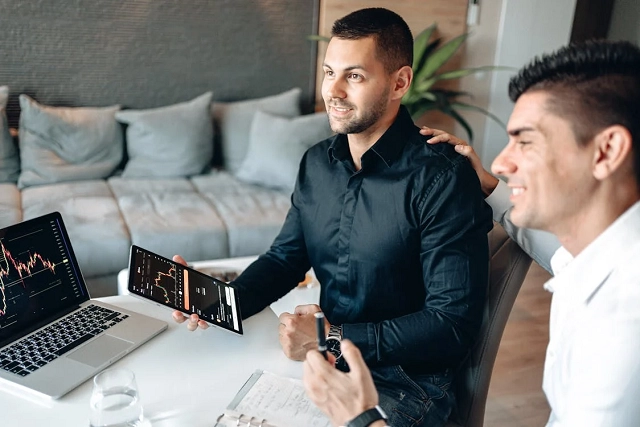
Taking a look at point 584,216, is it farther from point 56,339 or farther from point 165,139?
point 165,139

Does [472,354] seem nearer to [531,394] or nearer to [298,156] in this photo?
[531,394]

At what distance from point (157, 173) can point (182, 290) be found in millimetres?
2147

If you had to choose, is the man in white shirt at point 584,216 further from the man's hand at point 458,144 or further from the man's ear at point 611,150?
the man's hand at point 458,144

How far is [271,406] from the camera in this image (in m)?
1.08

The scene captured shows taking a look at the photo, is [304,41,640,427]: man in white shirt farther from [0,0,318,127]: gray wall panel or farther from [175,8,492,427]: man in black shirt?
[0,0,318,127]: gray wall panel

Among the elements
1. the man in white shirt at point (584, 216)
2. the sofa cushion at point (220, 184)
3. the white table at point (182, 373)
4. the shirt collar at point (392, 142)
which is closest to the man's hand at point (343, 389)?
the man in white shirt at point (584, 216)

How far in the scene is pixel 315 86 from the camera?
3.76 metres

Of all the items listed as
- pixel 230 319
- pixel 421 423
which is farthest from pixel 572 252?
pixel 230 319

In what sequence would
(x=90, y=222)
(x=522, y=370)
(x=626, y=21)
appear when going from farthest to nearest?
(x=626, y=21), (x=90, y=222), (x=522, y=370)

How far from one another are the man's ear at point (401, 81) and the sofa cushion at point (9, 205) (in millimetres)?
1873

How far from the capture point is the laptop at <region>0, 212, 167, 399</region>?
1.13 m

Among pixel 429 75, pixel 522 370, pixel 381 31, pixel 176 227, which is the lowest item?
pixel 522 370

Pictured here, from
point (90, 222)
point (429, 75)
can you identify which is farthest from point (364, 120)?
point (429, 75)

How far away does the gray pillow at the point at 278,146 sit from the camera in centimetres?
325
